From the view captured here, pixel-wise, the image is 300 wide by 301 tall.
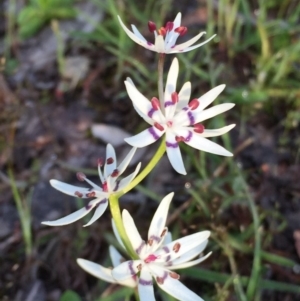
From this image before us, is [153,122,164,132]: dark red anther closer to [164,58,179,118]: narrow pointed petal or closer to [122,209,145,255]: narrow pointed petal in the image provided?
[164,58,179,118]: narrow pointed petal

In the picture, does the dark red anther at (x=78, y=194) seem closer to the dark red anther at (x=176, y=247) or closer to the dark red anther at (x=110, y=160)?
the dark red anther at (x=110, y=160)

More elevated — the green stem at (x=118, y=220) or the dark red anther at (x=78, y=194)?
the dark red anther at (x=78, y=194)

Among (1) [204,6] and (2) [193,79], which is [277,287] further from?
(1) [204,6]

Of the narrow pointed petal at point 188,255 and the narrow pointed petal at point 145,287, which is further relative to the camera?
the narrow pointed petal at point 188,255

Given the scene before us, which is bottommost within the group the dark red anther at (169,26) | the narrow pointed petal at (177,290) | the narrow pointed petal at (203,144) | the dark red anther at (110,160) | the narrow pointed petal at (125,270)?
the narrow pointed petal at (177,290)

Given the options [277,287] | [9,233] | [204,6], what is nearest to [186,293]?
[277,287]

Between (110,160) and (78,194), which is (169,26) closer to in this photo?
(110,160)

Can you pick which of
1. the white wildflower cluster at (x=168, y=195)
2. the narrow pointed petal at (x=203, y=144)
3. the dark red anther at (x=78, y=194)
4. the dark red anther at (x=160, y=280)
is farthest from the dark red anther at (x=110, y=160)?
the dark red anther at (x=160, y=280)

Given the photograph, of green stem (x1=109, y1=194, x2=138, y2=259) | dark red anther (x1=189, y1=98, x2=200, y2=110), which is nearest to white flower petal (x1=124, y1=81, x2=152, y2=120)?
dark red anther (x1=189, y1=98, x2=200, y2=110)
